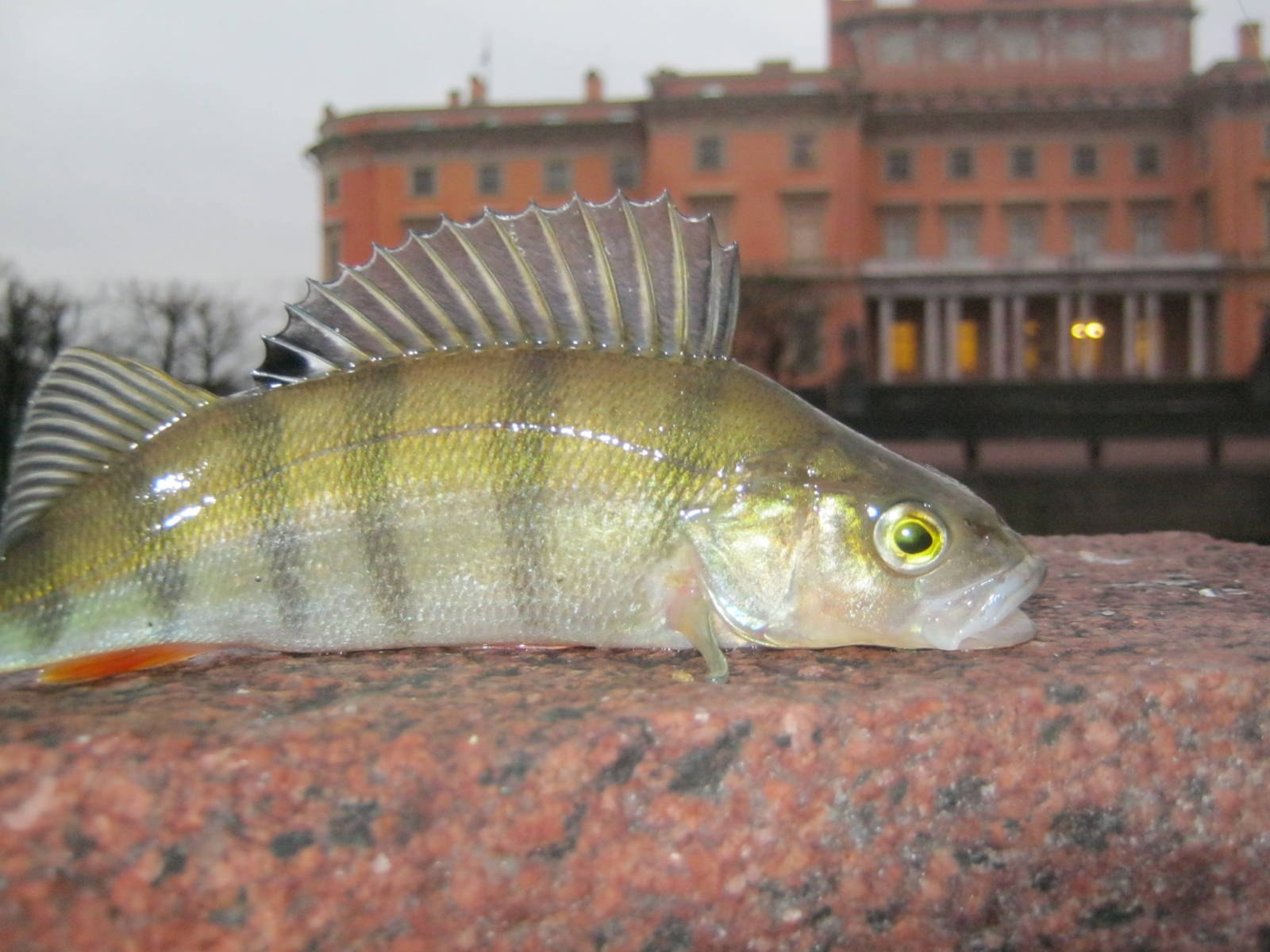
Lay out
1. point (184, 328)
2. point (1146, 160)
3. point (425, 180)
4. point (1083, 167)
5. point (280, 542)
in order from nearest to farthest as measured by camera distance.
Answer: point (280, 542) < point (184, 328) < point (1146, 160) < point (1083, 167) < point (425, 180)

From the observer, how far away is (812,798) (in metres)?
1.65

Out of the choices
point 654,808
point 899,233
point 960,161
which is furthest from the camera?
point 899,233

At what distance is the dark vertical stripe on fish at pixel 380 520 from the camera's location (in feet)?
6.15

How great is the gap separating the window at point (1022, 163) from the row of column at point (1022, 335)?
5026 millimetres

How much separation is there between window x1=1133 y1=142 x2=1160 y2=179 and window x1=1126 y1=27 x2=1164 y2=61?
4611 mm

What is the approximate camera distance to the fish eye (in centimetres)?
178

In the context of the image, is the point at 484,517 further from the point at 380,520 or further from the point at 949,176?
the point at 949,176

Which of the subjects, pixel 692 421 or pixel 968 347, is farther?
pixel 968 347

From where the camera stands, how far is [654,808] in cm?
161

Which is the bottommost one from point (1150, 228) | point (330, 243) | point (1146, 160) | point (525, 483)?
point (525, 483)

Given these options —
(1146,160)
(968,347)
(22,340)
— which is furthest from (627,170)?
(22,340)

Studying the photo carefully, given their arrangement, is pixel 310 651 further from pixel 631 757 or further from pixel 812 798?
pixel 812 798

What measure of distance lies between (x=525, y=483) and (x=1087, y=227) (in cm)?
4381

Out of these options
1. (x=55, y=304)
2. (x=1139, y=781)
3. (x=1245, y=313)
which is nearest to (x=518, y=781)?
(x=1139, y=781)
